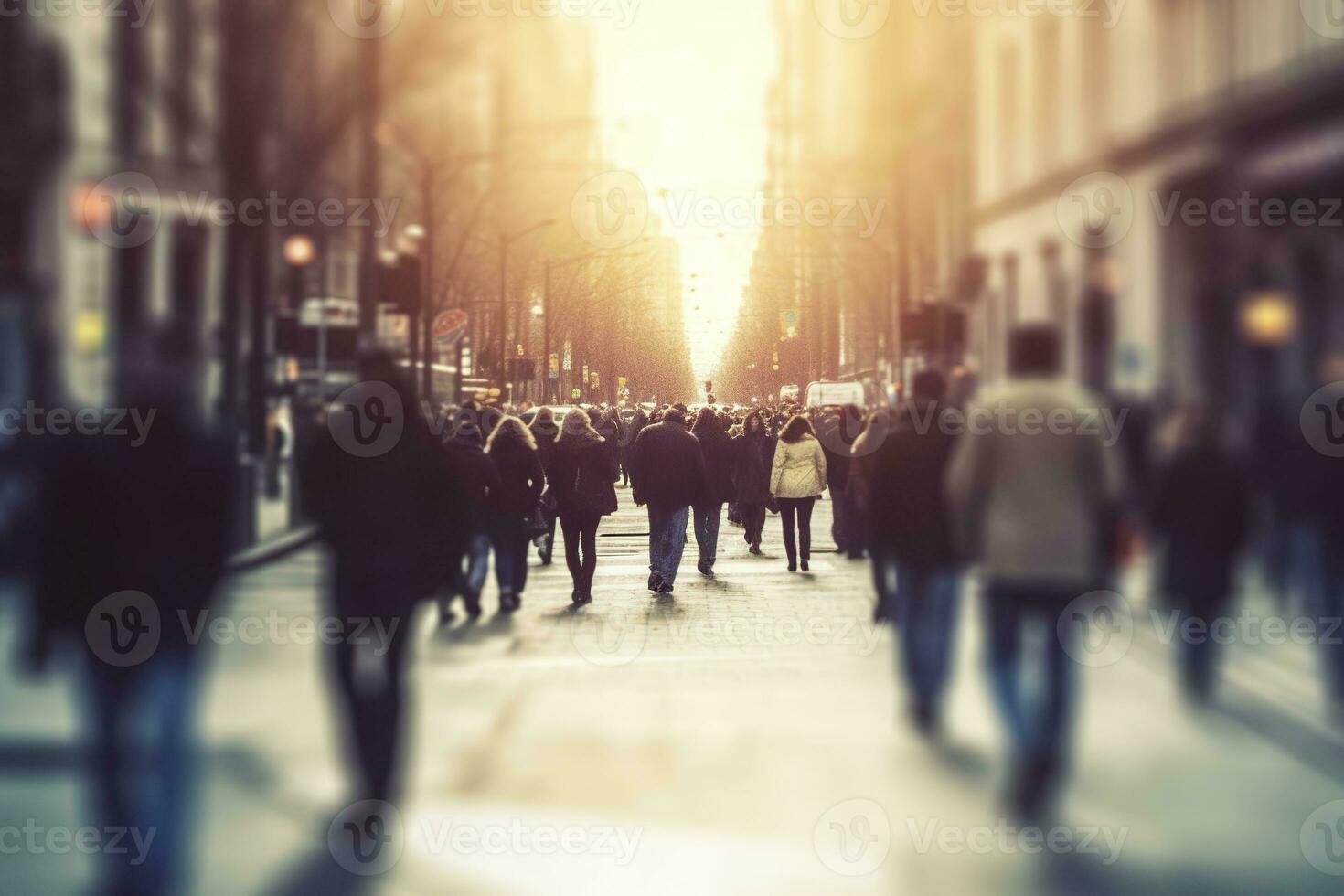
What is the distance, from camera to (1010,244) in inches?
205

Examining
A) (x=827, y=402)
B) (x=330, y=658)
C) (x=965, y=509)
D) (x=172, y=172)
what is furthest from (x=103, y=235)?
(x=827, y=402)

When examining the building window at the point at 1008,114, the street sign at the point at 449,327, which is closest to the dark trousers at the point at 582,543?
the street sign at the point at 449,327

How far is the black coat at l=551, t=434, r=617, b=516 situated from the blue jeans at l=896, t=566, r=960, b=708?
8.27 m

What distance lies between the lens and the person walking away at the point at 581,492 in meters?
13.8

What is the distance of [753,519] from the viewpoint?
65.4 ft

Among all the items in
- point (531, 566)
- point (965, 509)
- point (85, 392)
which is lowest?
point (531, 566)

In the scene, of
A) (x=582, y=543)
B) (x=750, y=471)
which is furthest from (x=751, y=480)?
(x=582, y=543)

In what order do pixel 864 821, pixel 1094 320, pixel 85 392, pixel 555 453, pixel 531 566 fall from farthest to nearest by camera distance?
pixel 531 566 → pixel 555 453 → pixel 864 821 → pixel 85 392 → pixel 1094 320

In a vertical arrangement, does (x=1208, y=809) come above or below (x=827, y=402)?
below

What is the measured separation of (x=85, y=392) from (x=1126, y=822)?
130 inches

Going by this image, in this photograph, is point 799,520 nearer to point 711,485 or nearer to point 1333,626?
point 711,485

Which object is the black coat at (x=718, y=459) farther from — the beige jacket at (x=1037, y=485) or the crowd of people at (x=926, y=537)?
the beige jacket at (x=1037, y=485)

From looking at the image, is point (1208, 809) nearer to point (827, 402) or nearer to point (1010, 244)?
point (1010, 244)

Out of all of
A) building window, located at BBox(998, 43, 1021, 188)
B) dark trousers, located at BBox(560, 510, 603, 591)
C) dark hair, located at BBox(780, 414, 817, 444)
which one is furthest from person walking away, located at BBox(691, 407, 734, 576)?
building window, located at BBox(998, 43, 1021, 188)
